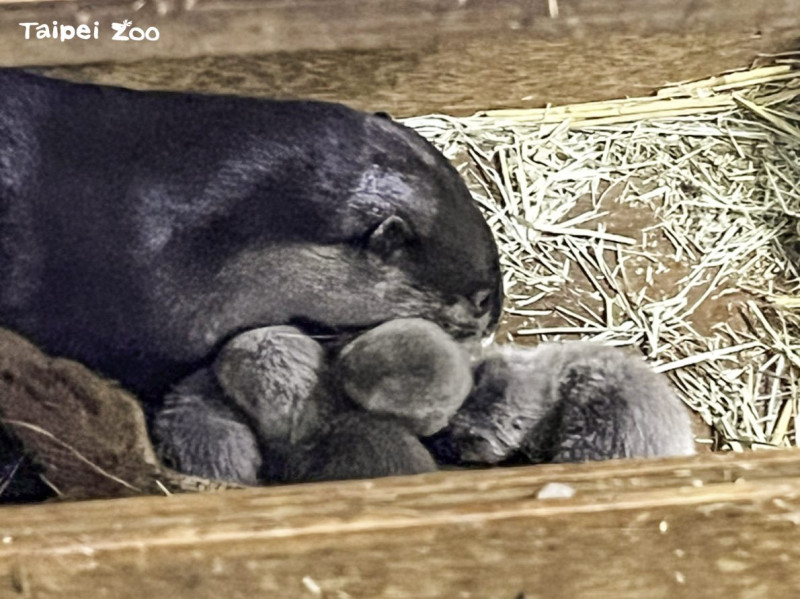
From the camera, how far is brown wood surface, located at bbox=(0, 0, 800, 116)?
3.59 ft

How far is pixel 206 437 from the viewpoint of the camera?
2.92 ft

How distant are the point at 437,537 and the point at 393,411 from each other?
0.69 feet

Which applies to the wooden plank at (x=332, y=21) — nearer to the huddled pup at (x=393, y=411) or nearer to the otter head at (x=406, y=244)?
the otter head at (x=406, y=244)

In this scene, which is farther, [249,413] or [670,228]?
[670,228]

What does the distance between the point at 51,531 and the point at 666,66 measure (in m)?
1.01

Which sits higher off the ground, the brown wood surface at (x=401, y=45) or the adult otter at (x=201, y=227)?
the brown wood surface at (x=401, y=45)

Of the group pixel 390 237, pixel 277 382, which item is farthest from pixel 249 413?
pixel 390 237

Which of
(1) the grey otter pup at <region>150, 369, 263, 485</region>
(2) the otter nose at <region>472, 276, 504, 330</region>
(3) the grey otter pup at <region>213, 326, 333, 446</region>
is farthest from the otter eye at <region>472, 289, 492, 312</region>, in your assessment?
(1) the grey otter pup at <region>150, 369, 263, 485</region>

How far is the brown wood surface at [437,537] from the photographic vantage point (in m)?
0.70

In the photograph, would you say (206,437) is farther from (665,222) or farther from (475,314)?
(665,222)

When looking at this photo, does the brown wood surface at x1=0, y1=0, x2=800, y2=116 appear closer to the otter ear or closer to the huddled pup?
the otter ear

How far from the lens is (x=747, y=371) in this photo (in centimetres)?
111

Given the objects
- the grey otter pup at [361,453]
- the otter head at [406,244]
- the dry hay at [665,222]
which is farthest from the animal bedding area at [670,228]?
the grey otter pup at [361,453]

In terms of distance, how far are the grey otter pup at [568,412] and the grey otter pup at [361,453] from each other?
0.07 m
